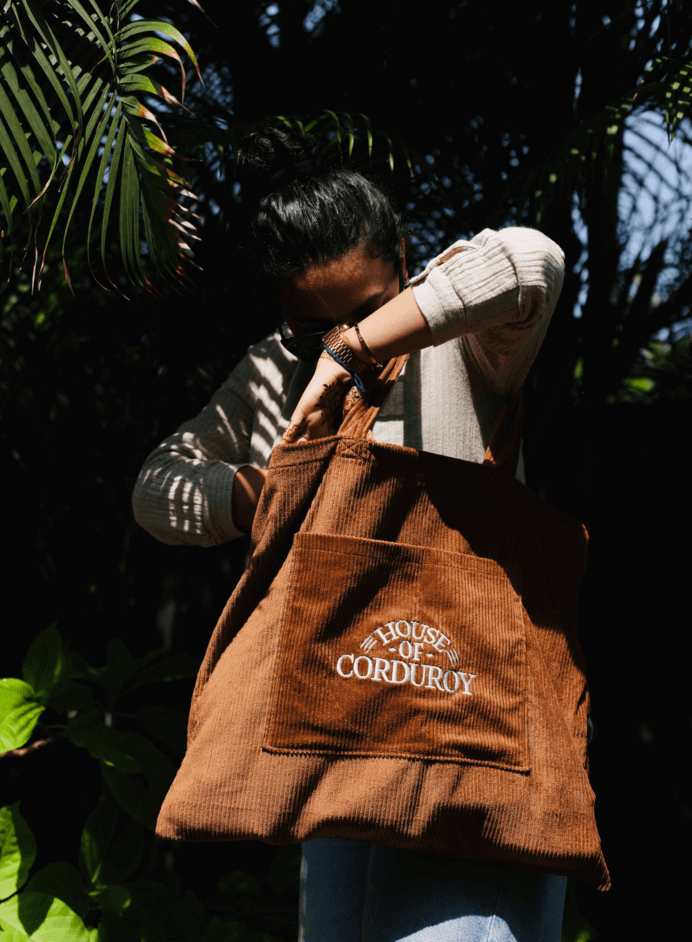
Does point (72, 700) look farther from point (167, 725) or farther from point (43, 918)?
point (43, 918)

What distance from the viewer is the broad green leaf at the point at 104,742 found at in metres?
1.26

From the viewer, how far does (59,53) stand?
936 millimetres

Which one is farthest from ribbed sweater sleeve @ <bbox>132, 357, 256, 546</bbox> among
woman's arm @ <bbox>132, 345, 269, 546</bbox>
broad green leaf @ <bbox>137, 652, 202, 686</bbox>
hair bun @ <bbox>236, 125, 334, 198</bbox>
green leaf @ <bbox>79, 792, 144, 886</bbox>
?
green leaf @ <bbox>79, 792, 144, 886</bbox>

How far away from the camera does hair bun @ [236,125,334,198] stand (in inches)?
39.2

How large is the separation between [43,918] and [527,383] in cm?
149

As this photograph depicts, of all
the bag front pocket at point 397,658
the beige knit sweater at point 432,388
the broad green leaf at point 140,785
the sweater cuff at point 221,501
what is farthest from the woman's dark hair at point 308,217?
the broad green leaf at point 140,785

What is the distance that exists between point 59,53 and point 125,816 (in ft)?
4.65

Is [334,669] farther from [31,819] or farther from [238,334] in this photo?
[31,819]

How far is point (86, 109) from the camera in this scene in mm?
1022

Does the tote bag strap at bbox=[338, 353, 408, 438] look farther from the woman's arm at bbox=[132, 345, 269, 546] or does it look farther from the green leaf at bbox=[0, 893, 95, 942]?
the green leaf at bbox=[0, 893, 95, 942]

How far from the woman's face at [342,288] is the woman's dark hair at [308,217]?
12mm

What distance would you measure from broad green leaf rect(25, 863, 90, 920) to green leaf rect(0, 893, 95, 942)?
77 mm

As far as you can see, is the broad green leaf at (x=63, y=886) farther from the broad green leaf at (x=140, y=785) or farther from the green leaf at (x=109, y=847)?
the broad green leaf at (x=140, y=785)

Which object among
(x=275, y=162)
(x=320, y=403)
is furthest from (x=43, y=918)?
(x=275, y=162)
